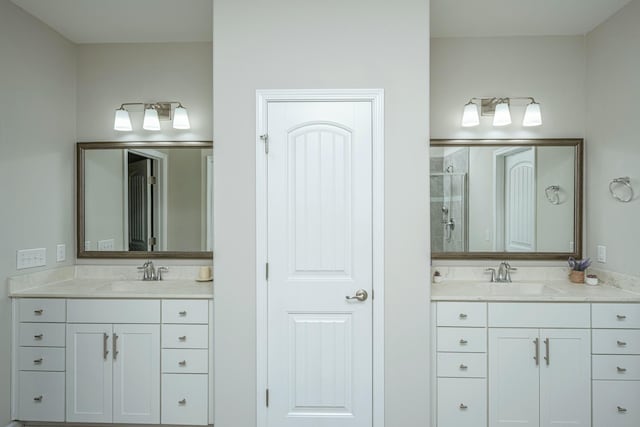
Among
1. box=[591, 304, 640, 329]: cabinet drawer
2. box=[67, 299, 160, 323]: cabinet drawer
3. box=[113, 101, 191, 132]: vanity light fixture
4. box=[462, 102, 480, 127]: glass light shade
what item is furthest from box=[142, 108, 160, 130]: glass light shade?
box=[591, 304, 640, 329]: cabinet drawer

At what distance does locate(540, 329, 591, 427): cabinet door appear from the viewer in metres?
2.30

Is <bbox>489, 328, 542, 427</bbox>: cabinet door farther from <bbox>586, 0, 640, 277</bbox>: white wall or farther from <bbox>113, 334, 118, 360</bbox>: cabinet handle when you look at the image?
<bbox>113, 334, 118, 360</bbox>: cabinet handle

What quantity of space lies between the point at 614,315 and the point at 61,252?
12.5ft

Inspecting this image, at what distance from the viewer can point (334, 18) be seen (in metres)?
2.27

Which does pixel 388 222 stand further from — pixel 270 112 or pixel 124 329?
pixel 124 329

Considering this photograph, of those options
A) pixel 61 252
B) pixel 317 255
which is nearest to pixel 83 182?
pixel 61 252

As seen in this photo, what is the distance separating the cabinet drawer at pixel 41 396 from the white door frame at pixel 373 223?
132cm

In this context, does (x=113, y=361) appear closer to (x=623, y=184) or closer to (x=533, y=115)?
(x=533, y=115)

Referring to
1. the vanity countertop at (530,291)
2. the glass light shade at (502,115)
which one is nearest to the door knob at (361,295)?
the vanity countertop at (530,291)

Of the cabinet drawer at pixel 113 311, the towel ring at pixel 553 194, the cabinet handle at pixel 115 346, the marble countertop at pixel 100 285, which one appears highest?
the towel ring at pixel 553 194

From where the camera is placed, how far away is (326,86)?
2270mm

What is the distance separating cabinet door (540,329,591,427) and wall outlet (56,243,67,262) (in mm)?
3380

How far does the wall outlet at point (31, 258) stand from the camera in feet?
8.33

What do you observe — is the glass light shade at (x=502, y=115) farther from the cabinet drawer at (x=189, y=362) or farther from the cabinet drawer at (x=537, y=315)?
the cabinet drawer at (x=189, y=362)
